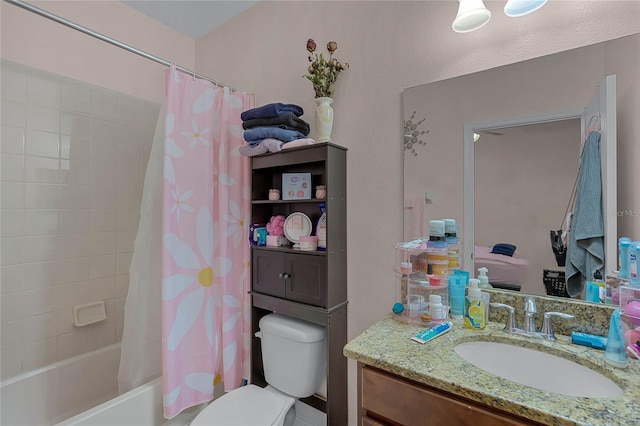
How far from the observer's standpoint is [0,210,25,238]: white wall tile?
1518mm

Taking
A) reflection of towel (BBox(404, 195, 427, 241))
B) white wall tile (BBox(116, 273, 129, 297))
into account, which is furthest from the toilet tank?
white wall tile (BBox(116, 273, 129, 297))

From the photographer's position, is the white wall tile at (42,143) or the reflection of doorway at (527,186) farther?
the white wall tile at (42,143)

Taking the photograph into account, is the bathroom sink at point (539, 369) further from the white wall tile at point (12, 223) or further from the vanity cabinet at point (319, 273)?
the white wall tile at point (12, 223)

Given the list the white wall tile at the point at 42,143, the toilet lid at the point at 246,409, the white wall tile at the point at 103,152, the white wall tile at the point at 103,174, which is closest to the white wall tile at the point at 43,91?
the white wall tile at the point at 42,143

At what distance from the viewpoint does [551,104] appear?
103 centimetres

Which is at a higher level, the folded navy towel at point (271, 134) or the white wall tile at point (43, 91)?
the white wall tile at point (43, 91)

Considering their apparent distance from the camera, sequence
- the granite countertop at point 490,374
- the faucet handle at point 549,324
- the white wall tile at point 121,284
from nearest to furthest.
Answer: the granite countertop at point 490,374 < the faucet handle at point 549,324 < the white wall tile at point 121,284

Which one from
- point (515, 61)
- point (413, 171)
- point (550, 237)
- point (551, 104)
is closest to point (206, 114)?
point (413, 171)

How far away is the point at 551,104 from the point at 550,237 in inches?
18.7

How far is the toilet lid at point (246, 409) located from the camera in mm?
1291

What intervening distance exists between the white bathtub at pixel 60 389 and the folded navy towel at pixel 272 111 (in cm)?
171

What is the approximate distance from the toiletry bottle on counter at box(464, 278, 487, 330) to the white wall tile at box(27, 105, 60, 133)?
91.4 inches

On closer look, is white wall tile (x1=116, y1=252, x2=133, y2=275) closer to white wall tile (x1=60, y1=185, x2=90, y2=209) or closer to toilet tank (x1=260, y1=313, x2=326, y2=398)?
white wall tile (x1=60, y1=185, x2=90, y2=209)

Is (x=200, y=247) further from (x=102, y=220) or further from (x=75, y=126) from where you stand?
(x=75, y=126)
